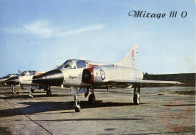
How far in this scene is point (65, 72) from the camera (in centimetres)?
1180

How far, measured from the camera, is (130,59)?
64.4 feet

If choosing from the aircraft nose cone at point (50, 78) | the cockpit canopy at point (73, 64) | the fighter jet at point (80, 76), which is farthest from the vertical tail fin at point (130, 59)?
the aircraft nose cone at point (50, 78)

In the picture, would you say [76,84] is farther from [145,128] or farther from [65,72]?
[145,128]

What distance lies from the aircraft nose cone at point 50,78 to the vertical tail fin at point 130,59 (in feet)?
25.4

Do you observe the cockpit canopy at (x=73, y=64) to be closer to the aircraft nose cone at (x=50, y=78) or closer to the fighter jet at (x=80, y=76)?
the fighter jet at (x=80, y=76)

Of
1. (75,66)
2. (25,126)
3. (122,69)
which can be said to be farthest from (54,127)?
(122,69)

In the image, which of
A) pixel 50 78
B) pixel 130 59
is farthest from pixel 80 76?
pixel 130 59

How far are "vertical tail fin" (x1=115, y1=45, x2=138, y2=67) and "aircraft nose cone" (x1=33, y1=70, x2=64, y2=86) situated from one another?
7748 mm

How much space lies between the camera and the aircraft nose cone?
10.7 metres

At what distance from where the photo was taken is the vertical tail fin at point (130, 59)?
1881 cm

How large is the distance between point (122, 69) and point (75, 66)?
503 cm

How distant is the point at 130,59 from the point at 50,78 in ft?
33.4

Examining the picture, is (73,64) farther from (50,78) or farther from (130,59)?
(130,59)

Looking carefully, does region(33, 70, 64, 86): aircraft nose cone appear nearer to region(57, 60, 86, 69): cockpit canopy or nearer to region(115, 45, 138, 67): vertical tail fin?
region(57, 60, 86, 69): cockpit canopy
